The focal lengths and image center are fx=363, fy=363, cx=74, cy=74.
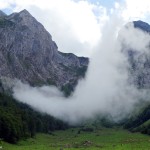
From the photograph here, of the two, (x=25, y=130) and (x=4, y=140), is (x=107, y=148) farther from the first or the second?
(x=25, y=130)

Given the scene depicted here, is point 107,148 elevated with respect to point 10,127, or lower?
lower

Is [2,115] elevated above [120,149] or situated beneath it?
elevated above

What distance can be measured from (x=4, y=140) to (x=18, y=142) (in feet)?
22.1

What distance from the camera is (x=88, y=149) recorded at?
126 metres

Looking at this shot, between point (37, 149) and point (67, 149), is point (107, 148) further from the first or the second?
point (37, 149)

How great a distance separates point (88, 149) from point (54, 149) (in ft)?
38.9

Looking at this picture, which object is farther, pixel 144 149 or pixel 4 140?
pixel 4 140

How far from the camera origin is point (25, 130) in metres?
178

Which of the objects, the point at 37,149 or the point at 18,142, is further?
the point at 18,142

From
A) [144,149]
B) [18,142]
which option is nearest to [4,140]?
[18,142]

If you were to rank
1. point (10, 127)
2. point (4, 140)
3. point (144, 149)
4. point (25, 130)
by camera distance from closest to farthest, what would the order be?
1. point (144, 149)
2. point (4, 140)
3. point (10, 127)
4. point (25, 130)

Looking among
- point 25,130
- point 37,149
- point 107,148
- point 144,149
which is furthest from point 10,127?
point 144,149

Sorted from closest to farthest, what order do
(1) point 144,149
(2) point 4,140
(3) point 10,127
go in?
(1) point 144,149 → (2) point 4,140 → (3) point 10,127

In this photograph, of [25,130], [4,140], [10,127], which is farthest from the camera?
[25,130]
